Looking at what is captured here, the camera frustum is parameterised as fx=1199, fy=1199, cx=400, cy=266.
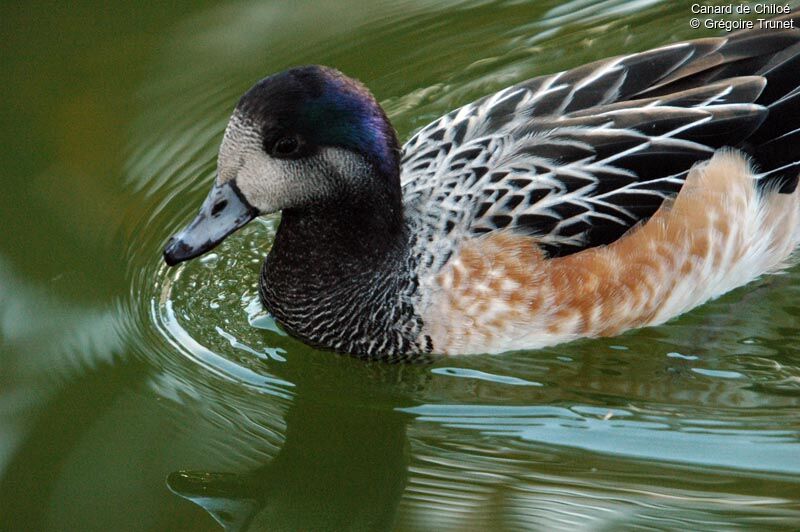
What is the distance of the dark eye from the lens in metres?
5.13

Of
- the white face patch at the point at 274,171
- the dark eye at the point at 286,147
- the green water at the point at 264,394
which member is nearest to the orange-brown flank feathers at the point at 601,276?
the green water at the point at 264,394

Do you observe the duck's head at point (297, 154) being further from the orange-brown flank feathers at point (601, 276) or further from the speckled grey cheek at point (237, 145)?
the orange-brown flank feathers at point (601, 276)

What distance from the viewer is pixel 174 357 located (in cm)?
580

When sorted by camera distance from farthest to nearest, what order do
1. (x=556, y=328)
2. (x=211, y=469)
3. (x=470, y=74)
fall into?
1. (x=470, y=74)
2. (x=556, y=328)
3. (x=211, y=469)

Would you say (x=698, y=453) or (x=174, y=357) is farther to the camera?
(x=174, y=357)

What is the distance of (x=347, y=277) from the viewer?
5656 millimetres

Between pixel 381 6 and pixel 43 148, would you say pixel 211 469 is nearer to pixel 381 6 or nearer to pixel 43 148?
pixel 43 148

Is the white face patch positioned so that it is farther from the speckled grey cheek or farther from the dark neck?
the dark neck

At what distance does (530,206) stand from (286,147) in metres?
1.15

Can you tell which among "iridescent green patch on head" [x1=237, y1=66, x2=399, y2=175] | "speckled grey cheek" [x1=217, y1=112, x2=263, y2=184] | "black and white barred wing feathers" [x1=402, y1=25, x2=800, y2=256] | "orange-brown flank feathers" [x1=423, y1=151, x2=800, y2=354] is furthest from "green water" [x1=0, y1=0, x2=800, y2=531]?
"iridescent green patch on head" [x1=237, y1=66, x2=399, y2=175]

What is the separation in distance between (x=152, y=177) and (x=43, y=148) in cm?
70

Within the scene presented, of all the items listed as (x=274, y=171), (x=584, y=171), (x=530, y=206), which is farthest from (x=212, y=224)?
(x=584, y=171)

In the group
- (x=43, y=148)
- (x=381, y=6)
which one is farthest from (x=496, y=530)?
(x=381, y=6)

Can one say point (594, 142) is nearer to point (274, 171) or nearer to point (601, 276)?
point (601, 276)
